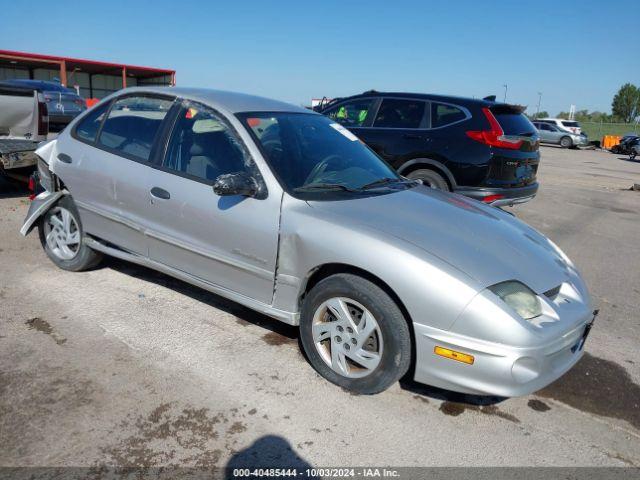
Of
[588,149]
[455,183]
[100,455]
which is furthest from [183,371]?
[588,149]

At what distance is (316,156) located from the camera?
3754 mm

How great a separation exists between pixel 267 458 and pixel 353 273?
107 centimetres

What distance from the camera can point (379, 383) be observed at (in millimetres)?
2920

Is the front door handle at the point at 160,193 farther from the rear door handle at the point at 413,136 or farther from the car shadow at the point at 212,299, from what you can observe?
the rear door handle at the point at 413,136

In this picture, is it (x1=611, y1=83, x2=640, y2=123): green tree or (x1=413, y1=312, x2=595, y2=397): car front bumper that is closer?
(x1=413, y1=312, x2=595, y2=397): car front bumper

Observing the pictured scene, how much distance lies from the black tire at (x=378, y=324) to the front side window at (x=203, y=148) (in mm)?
1024

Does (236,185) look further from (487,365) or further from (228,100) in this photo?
(487,365)

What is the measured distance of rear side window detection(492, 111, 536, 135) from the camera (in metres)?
6.85

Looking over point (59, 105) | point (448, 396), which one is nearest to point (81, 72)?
point (59, 105)

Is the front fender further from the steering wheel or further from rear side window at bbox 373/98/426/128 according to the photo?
rear side window at bbox 373/98/426/128

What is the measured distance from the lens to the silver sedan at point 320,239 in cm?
267

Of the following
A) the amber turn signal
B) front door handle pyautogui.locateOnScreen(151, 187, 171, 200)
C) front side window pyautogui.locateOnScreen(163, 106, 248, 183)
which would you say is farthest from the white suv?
the amber turn signal

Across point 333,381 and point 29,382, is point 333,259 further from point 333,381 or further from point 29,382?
point 29,382

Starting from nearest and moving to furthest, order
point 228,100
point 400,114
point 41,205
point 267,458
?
1. point 267,458
2. point 228,100
3. point 41,205
4. point 400,114
